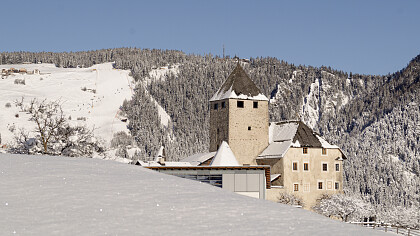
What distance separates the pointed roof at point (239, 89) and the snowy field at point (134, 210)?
54981mm

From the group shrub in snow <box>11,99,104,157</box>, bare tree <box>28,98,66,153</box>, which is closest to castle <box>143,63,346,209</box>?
shrub in snow <box>11,99,104,157</box>

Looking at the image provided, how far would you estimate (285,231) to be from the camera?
41.2 feet

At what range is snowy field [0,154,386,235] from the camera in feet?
41.0

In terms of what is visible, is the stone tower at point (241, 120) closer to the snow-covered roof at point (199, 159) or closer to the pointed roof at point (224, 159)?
the snow-covered roof at point (199, 159)

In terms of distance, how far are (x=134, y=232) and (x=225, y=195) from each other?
3942 millimetres

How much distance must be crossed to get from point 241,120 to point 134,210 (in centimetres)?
5787

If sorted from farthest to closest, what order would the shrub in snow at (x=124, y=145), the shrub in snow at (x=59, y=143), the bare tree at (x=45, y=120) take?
the shrub in snow at (x=124, y=145), the bare tree at (x=45, y=120), the shrub in snow at (x=59, y=143)

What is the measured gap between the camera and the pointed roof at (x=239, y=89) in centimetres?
7194

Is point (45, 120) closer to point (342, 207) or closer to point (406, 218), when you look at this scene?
point (342, 207)

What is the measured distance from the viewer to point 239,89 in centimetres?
7231

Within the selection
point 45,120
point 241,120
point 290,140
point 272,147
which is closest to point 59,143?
point 45,120

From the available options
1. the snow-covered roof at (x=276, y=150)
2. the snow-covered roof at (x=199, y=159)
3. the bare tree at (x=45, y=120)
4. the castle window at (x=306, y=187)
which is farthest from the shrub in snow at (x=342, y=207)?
the bare tree at (x=45, y=120)

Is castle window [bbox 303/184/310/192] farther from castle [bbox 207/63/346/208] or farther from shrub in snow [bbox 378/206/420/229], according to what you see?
shrub in snow [bbox 378/206/420/229]

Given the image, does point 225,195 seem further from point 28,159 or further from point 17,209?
point 28,159
